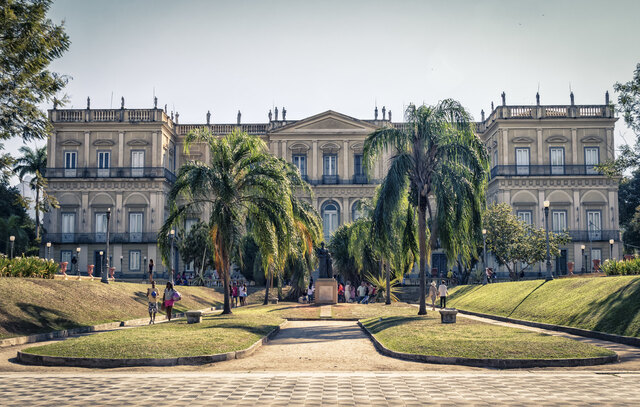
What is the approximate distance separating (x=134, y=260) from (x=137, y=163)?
7707 mm

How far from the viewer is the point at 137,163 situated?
5062 cm

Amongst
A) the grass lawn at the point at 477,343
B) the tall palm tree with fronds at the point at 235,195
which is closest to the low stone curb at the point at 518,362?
the grass lawn at the point at 477,343

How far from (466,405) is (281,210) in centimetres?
1297

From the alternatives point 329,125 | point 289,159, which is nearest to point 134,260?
point 289,159

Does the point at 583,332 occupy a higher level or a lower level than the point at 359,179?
lower

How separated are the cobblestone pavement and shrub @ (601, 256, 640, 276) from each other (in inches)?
467

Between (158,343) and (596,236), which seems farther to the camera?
(596,236)

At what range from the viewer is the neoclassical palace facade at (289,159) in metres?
47.9

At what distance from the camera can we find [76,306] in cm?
1906

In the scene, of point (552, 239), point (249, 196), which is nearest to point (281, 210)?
point (249, 196)

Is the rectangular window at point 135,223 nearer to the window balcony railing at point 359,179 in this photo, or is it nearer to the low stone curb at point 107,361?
the window balcony railing at point 359,179

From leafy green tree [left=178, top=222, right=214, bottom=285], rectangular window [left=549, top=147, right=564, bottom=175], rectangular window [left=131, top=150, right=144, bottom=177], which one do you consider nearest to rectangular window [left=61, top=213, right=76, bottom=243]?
rectangular window [left=131, top=150, right=144, bottom=177]

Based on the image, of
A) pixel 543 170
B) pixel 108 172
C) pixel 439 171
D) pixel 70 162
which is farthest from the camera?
pixel 70 162

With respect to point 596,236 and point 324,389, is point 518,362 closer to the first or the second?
point 324,389
